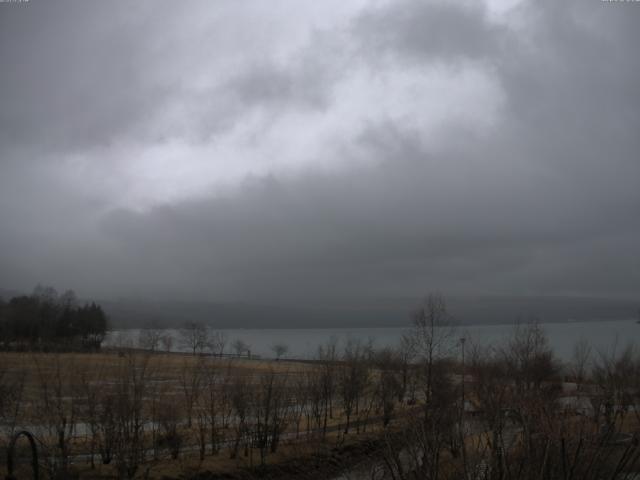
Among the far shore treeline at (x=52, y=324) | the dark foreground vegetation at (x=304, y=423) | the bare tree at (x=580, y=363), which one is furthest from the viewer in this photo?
the far shore treeline at (x=52, y=324)

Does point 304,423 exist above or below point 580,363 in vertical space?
below

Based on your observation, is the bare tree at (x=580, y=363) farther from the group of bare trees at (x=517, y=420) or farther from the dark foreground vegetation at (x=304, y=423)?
the dark foreground vegetation at (x=304, y=423)

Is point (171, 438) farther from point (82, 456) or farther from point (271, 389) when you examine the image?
point (271, 389)

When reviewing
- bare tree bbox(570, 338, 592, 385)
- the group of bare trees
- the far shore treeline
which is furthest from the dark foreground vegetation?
the far shore treeline

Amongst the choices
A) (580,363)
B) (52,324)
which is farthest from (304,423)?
(52,324)

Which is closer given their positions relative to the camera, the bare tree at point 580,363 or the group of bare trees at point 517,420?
the group of bare trees at point 517,420

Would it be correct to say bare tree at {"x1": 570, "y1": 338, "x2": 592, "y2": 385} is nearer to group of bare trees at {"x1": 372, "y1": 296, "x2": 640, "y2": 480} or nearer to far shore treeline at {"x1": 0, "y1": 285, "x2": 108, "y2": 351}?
group of bare trees at {"x1": 372, "y1": 296, "x2": 640, "y2": 480}

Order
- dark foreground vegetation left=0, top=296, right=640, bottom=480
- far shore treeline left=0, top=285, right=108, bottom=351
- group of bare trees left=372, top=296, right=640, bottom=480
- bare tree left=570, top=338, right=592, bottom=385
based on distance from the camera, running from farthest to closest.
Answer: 1. far shore treeline left=0, top=285, right=108, bottom=351
2. bare tree left=570, top=338, right=592, bottom=385
3. dark foreground vegetation left=0, top=296, right=640, bottom=480
4. group of bare trees left=372, top=296, right=640, bottom=480

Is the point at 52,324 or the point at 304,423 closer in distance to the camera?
the point at 304,423

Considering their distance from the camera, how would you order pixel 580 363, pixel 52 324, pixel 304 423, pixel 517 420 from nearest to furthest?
pixel 517 420, pixel 304 423, pixel 580 363, pixel 52 324

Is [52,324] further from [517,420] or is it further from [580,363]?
[517,420]

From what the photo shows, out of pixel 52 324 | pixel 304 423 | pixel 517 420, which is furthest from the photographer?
pixel 52 324

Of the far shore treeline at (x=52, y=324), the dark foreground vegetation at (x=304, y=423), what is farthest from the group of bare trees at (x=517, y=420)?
the far shore treeline at (x=52, y=324)

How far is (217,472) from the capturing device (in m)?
36.2
